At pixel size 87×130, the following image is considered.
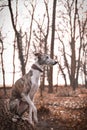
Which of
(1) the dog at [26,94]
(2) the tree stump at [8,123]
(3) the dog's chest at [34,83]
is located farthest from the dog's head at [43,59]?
(2) the tree stump at [8,123]

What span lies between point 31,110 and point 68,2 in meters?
18.2

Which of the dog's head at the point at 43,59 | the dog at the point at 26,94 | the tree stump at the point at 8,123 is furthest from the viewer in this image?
the dog's head at the point at 43,59

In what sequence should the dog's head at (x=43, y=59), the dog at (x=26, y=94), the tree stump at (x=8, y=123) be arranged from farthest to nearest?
the dog's head at (x=43, y=59) → the dog at (x=26, y=94) → the tree stump at (x=8, y=123)

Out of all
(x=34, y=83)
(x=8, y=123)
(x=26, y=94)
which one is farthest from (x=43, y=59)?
(x=8, y=123)

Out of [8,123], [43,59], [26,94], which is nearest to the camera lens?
[8,123]

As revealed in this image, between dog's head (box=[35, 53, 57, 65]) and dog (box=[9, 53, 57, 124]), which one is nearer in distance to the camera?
dog (box=[9, 53, 57, 124])

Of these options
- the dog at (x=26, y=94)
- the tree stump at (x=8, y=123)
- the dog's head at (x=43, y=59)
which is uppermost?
the dog's head at (x=43, y=59)

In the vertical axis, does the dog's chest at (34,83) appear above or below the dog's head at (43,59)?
below

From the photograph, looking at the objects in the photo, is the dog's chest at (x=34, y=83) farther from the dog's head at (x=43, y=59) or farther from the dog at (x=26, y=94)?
the dog's head at (x=43, y=59)

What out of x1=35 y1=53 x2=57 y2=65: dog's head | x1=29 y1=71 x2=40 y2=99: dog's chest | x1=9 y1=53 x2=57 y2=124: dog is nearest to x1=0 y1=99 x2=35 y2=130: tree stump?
x1=9 y1=53 x2=57 y2=124: dog

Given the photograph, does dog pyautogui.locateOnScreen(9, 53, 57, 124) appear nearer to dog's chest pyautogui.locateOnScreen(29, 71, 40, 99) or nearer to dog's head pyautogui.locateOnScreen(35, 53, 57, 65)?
dog's chest pyautogui.locateOnScreen(29, 71, 40, 99)

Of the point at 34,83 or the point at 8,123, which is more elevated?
the point at 34,83

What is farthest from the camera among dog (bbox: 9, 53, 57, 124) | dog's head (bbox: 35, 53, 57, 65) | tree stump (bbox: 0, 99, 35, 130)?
dog's head (bbox: 35, 53, 57, 65)

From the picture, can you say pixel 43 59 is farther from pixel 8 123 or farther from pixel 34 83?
pixel 8 123
